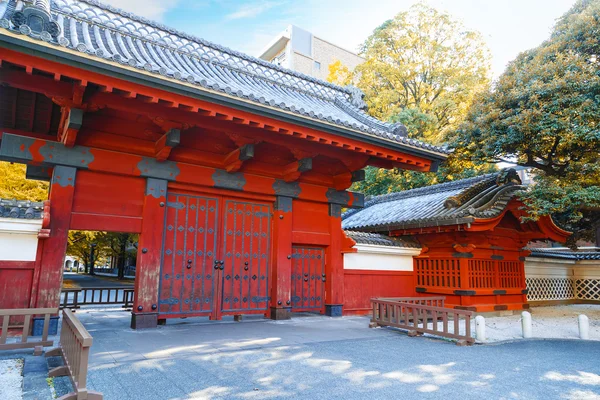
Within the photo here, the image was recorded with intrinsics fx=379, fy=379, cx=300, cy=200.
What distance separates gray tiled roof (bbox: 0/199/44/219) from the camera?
17.7 ft

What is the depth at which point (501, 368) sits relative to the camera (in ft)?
15.0

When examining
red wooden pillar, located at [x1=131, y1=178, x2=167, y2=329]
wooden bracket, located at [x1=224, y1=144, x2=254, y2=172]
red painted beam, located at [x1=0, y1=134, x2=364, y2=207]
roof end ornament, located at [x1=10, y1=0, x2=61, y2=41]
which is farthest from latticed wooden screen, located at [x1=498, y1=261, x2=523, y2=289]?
roof end ornament, located at [x1=10, y1=0, x2=61, y2=41]

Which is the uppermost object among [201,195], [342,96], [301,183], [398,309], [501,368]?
[342,96]

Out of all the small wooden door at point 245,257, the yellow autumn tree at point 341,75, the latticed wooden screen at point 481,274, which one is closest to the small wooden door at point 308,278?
the small wooden door at point 245,257

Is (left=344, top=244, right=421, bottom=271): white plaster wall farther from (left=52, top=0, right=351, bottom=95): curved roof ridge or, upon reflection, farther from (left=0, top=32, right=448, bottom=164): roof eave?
(left=52, top=0, right=351, bottom=95): curved roof ridge

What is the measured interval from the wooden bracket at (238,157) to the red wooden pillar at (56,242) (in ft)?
8.55

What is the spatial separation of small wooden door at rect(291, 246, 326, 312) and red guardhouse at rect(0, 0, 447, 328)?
0.03m

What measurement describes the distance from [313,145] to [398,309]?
3.43 meters

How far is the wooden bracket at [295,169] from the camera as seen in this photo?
7.63 metres

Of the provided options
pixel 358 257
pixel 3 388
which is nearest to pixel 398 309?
pixel 358 257

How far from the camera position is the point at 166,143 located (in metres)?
6.38

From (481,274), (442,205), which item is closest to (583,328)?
(481,274)

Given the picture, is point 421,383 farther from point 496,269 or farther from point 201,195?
point 496,269

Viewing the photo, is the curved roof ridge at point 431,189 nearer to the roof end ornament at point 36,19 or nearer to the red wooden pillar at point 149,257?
the red wooden pillar at point 149,257
